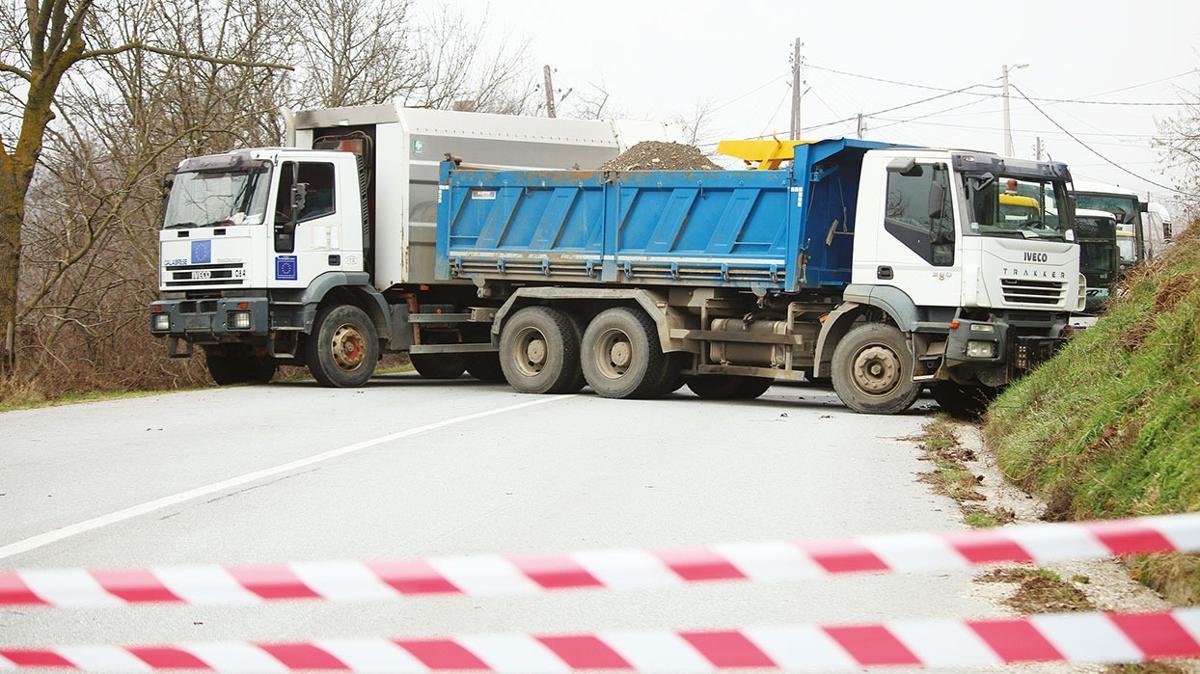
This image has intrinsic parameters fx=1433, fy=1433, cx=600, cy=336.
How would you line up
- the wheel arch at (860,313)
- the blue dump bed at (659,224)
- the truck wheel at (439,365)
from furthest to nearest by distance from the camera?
the truck wheel at (439,365)
the blue dump bed at (659,224)
the wheel arch at (860,313)

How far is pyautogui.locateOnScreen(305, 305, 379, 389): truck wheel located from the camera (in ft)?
63.6

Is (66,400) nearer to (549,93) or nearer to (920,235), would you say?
(920,235)

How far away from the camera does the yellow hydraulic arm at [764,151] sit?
55.5 ft

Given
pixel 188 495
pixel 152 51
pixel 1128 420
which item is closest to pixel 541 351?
pixel 152 51

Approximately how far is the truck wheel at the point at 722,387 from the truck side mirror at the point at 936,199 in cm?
422

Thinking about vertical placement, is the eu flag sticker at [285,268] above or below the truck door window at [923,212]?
below

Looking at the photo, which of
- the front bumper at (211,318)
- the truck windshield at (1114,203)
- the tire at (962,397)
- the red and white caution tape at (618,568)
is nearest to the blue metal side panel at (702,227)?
the tire at (962,397)

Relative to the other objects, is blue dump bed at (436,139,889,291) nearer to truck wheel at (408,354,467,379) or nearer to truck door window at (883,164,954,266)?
truck door window at (883,164,954,266)

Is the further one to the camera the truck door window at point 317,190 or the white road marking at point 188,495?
the truck door window at point 317,190

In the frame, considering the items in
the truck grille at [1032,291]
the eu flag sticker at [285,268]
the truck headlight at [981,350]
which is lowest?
the truck headlight at [981,350]

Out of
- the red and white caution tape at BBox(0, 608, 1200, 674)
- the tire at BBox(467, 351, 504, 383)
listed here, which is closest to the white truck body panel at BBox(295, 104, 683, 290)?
the tire at BBox(467, 351, 504, 383)

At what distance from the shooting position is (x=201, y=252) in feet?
62.5

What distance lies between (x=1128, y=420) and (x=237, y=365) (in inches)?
587

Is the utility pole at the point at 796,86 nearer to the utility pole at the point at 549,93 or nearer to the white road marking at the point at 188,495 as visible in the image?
the utility pole at the point at 549,93
